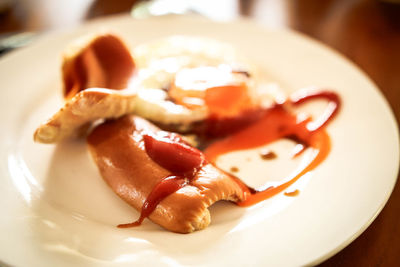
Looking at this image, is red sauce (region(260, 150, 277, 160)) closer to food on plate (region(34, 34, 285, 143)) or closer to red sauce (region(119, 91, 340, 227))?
red sauce (region(119, 91, 340, 227))

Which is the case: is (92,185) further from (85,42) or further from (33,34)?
(33,34)

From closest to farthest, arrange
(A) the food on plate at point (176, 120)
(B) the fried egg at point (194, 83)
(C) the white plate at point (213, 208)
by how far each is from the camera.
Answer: (C) the white plate at point (213, 208) → (A) the food on plate at point (176, 120) → (B) the fried egg at point (194, 83)

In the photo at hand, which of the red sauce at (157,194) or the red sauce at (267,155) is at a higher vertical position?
the red sauce at (267,155)

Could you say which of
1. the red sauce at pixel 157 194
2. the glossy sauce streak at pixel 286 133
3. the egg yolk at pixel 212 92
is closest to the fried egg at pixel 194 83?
the egg yolk at pixel 212 92

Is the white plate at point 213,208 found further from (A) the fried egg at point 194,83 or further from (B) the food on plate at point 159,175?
(A) the fried egg at point 194,83

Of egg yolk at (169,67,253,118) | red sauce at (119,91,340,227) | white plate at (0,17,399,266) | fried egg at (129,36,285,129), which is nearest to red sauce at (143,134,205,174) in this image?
red sauce at (119,91,340,227)

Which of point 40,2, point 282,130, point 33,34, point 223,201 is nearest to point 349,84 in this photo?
point 282,130
